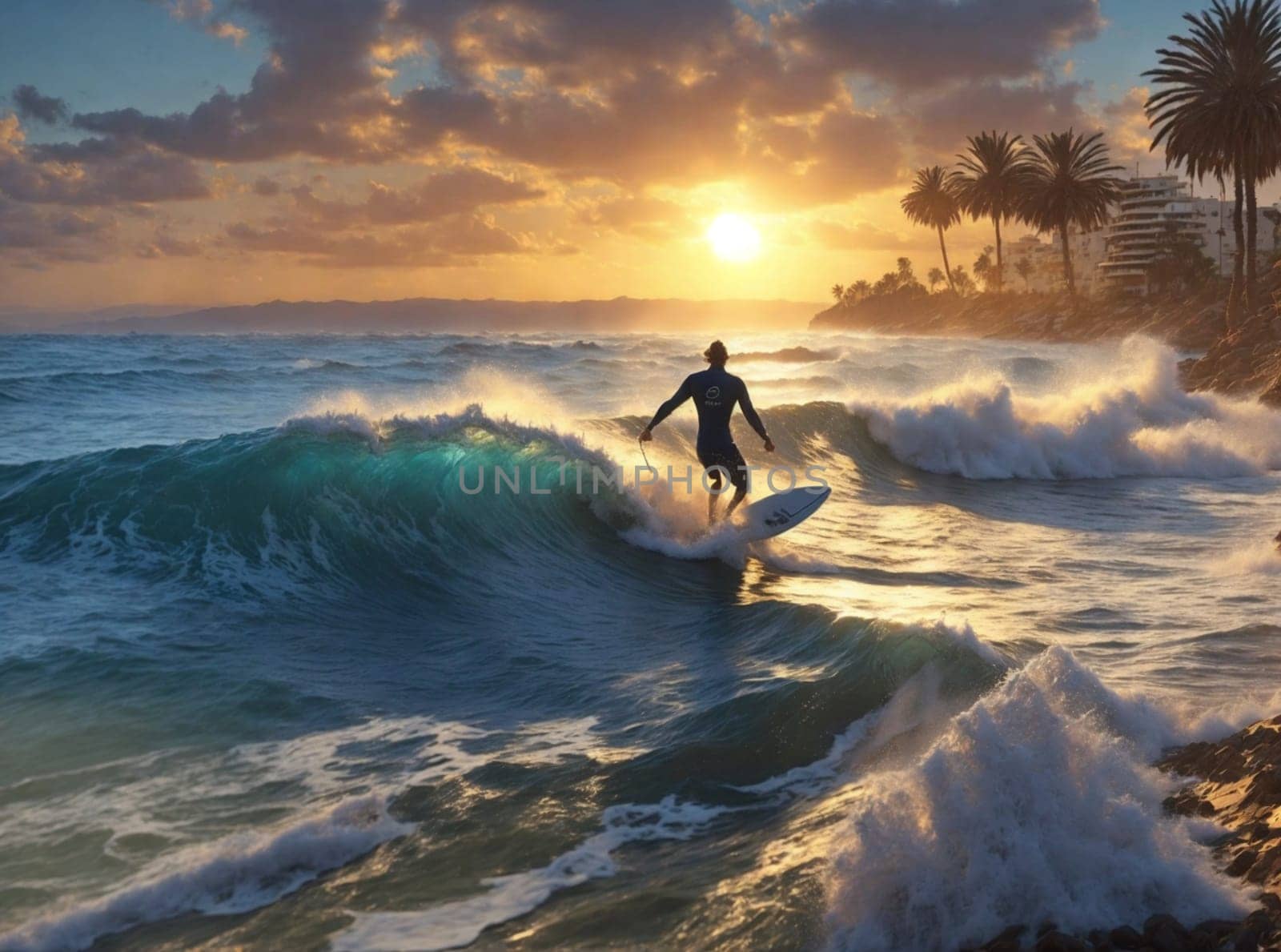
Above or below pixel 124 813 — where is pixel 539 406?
above

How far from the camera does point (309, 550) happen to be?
11508 mm

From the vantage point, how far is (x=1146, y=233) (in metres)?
123

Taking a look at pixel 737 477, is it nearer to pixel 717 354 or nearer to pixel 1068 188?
pixel 717 354

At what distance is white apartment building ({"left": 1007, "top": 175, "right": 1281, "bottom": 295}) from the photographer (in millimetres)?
118250

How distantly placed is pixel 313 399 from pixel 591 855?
2621 cm

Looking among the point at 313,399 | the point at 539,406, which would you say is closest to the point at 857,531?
the point at 539,406

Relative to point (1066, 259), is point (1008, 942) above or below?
below

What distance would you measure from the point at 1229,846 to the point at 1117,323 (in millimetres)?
82699

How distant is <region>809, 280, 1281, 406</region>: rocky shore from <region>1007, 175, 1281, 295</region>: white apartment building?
47.4 feet

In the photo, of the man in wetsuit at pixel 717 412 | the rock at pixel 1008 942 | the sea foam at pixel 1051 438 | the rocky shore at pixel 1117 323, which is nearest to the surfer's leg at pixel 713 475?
the man in wetsuit at pixel 717 412

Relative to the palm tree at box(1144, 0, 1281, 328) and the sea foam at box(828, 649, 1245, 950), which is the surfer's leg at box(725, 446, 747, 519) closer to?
the sea foam at box(828, 649, 1245, 950)

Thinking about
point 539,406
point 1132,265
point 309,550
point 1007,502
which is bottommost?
point 1007,502

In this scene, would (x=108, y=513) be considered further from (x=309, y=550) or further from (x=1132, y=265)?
(x=1132, y=265)

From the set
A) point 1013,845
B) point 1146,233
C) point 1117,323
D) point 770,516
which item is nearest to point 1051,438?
point 770,516
